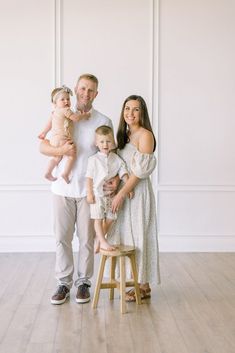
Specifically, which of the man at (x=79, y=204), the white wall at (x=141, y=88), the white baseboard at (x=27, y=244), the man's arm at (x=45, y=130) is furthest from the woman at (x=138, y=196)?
the white baseboard at (x=27, y=244)

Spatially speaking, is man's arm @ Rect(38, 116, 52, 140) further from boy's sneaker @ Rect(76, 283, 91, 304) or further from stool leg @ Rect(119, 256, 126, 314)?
boy's sneaker @ Rect(76, 283, 91, 304)

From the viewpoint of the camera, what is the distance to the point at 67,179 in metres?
3.74

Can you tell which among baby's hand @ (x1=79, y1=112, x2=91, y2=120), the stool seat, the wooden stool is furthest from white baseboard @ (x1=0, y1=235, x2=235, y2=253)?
baby's hand @ (x1=79, y1=112, x2=91, y2=120)

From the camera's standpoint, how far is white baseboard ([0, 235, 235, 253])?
5547mm

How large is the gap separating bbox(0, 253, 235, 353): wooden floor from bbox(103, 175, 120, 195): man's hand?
2.48 feet

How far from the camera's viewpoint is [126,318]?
348 cm

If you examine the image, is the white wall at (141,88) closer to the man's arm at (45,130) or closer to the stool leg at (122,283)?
the man's arm at (45,130)

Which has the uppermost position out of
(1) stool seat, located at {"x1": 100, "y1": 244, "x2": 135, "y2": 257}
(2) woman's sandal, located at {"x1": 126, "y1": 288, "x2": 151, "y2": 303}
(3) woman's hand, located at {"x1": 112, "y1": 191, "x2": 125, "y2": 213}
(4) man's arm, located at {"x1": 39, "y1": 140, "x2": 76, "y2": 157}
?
(4) man's arm, located at {"x1": 39, "y1": 140, "x2": 76, "y2": 157}

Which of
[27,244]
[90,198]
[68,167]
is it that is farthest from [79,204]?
[27,244]

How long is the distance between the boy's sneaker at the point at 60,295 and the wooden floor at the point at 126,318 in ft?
0.13

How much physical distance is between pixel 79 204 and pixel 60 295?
0.62m

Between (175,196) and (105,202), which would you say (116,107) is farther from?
(105,202)

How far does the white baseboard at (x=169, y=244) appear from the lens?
218 inches

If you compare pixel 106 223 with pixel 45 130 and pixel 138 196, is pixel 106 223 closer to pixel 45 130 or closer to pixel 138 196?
pixel 138 196
